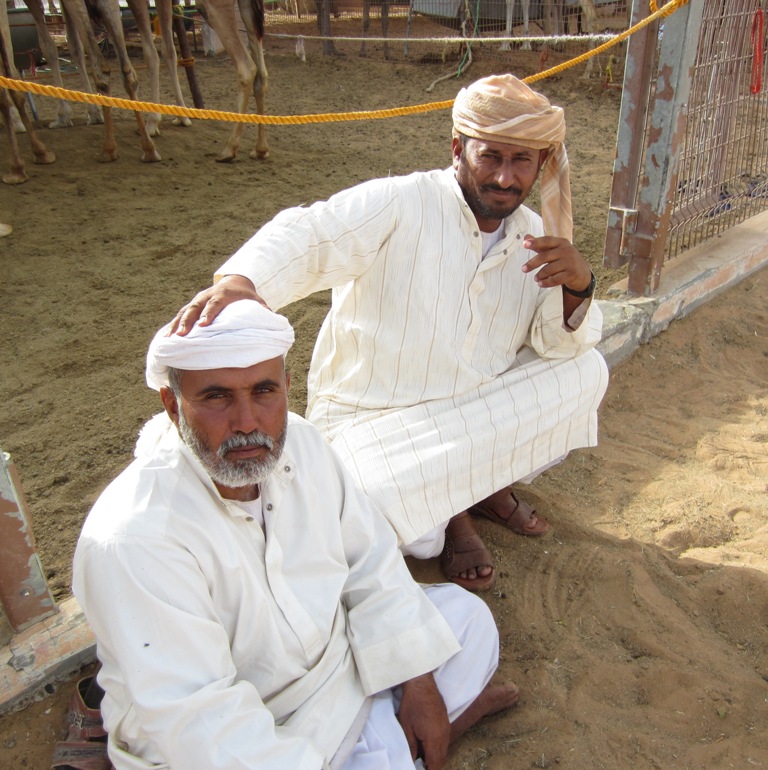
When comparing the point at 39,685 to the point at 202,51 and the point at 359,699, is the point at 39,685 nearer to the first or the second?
the point at 359,699

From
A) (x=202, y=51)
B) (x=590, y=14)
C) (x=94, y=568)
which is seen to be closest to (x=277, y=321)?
(x=94, y=568)

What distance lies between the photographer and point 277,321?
5.90ft

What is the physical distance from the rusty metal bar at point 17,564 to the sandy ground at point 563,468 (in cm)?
24

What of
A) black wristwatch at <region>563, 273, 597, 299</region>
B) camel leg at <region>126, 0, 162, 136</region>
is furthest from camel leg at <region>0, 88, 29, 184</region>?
black wristwatch at <region>563, 273, 597, 299</region>

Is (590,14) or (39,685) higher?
(590,14)

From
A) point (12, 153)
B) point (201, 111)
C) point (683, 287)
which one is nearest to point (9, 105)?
point (12, 153)

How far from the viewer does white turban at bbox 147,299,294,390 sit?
1679 mm

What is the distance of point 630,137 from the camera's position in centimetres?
412

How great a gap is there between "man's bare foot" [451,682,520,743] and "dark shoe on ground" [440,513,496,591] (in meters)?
0.49

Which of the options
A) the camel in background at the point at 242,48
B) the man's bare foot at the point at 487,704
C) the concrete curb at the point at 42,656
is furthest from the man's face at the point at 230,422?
the camel in background at the point at 242,48

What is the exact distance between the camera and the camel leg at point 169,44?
7289 mm

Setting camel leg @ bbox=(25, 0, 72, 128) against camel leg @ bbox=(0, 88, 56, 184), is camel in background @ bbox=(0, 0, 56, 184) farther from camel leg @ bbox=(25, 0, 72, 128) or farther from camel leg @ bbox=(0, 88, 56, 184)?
camel leg @ bbox=(25, 0, 72, 128)

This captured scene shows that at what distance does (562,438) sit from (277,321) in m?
1.48

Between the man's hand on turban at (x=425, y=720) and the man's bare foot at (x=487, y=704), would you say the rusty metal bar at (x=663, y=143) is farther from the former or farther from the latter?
the man's hand on turban at (x=425, y=720)
